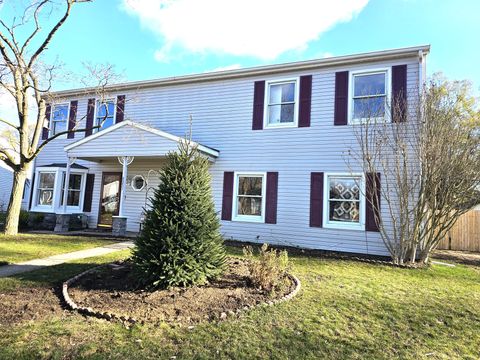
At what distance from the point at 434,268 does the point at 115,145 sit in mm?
10910

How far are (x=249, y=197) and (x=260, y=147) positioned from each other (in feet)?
6.00

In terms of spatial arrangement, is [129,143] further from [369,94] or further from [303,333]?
[303,333]

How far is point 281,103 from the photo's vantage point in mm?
11188

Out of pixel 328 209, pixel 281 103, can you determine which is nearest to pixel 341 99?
pixel 281 103

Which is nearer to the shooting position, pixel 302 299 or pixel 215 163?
pixel 302 299

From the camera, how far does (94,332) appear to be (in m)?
3.58

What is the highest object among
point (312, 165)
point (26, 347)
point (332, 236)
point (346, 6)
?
point (346, 6)

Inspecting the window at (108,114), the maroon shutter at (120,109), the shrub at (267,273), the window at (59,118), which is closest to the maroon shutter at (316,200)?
the shrub at (267,273)

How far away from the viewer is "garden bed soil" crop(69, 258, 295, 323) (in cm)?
411

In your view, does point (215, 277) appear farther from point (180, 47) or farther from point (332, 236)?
point (180, 47)

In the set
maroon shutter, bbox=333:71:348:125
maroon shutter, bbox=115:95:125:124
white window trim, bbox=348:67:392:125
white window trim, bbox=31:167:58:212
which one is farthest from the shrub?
white window trim, bbox=31:167:58:212

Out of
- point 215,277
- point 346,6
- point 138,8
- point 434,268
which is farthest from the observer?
point 138,8

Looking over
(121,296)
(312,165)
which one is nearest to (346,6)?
(312,165)

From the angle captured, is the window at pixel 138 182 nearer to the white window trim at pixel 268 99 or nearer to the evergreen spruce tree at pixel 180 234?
the white window trim at pixel 268 99
